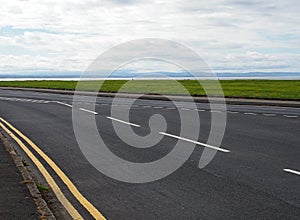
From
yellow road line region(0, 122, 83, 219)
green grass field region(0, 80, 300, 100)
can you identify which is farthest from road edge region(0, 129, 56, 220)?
green grass field region(0, 80, 300, 100)

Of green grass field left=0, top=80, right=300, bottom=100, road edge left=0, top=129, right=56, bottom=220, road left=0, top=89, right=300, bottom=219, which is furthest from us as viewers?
green grass field left=0, top=80, right=300, bottom=100

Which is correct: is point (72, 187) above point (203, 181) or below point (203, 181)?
below

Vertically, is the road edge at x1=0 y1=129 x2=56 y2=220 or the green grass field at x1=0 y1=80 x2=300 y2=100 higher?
the green grass field at x1=0 y1=80 x2=300 y2=100

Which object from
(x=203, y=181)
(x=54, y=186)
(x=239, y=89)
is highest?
(x=239, y=89)

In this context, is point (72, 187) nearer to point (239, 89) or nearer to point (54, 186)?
point (54, 186)

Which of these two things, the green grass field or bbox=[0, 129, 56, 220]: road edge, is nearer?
bbox=[0, 129, 56, 220]: road edge

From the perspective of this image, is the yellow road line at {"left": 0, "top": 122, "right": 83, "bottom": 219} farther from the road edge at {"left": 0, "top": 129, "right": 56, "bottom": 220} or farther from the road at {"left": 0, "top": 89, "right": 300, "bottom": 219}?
the road edge at {"left": 0, "top": 129, "right": 56, "bottom": 220}

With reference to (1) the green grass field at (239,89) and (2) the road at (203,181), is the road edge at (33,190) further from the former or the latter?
(1) the green grass field at (239,89)

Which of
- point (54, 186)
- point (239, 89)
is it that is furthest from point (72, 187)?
point (239, 89)

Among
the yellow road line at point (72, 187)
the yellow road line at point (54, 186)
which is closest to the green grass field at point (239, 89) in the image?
the yellow road line at point (72, 187)

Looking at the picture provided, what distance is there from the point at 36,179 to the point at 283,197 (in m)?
4.38

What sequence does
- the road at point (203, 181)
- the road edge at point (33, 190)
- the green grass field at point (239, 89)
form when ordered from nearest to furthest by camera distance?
1. the road edge at point (33, 190)
2. the road at point (203, 181)
3. the green grass field at point (239, 89)

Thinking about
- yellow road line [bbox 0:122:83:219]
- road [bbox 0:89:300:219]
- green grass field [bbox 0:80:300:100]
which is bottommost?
yellow road line [bbox 0:122:83:219]

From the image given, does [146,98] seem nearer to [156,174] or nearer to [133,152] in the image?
[133,152]
